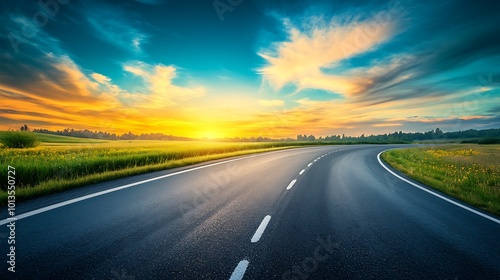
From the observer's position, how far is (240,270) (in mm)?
2852

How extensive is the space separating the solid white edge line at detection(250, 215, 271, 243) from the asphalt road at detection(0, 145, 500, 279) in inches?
0.8

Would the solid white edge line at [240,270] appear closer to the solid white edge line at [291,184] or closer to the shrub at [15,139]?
the solid white edge line at [291,184]

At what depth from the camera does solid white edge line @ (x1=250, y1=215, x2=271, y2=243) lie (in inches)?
149

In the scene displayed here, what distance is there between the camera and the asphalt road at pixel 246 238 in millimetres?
2902

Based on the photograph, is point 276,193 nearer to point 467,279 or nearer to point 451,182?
point 467,279

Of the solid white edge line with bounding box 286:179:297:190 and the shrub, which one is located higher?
the shrub

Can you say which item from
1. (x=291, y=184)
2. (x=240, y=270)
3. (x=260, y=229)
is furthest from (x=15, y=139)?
(x=240, y=270)

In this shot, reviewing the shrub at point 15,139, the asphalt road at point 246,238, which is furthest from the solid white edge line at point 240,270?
the shrub at point 15,139

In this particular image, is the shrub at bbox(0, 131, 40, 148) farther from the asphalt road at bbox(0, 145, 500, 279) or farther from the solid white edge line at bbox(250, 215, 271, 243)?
the solid white edge line at bbox(250, 215, 271, 243)

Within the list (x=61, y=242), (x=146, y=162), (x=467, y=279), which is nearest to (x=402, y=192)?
(x=467, y=279)

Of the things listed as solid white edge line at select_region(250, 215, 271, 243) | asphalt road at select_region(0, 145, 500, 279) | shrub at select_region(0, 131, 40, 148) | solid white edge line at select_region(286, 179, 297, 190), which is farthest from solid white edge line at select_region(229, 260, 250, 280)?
shrub at select_region(0, 131, 40, 148)

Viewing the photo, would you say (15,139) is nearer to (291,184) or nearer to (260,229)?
(291,184)

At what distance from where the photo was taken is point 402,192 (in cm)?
790

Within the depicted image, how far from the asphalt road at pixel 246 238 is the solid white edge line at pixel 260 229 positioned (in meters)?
0.02
